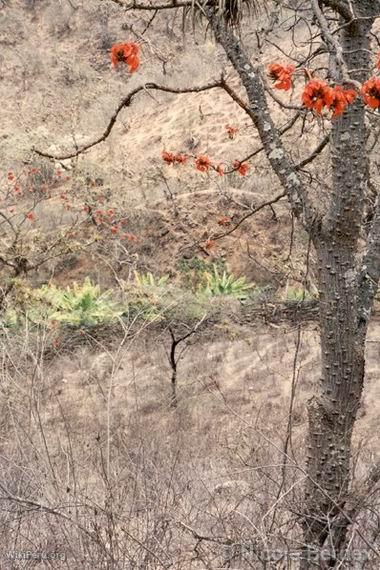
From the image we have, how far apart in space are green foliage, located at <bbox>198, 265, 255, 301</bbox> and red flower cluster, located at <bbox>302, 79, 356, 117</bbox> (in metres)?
9.30

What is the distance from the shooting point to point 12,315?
970cm

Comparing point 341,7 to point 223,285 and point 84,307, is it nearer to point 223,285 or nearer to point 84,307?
point 84,307

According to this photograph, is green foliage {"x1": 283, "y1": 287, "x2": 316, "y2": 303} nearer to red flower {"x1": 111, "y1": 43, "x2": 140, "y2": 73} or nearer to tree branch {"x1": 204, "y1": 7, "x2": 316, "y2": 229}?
tree branch {"x1": 204, "y1": 7, "x2": 316, "y2": 229}

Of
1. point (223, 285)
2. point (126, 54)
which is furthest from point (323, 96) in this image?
point (223, 285)

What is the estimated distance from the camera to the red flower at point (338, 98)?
2.12 meters

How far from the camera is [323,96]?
2.11 metres

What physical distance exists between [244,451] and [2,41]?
22.5 m

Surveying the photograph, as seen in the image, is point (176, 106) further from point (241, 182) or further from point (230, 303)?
point (230, 303)

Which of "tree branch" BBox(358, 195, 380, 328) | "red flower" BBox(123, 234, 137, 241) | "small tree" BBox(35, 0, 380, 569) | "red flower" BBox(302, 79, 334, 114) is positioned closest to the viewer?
"red flower" BBox(302, 79, 334, 114)

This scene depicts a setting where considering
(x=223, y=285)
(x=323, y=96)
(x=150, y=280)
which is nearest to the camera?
(x=323, y=96)

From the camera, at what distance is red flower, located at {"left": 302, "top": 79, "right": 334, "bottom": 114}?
6.89 feet

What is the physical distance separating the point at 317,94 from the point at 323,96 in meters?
0.02

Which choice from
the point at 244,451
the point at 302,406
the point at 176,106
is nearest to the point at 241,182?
the point at 176,106

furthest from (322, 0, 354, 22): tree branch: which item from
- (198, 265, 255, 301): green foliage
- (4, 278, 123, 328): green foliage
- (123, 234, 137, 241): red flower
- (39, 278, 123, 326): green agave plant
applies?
(123, 234, 137, 241): red flower
